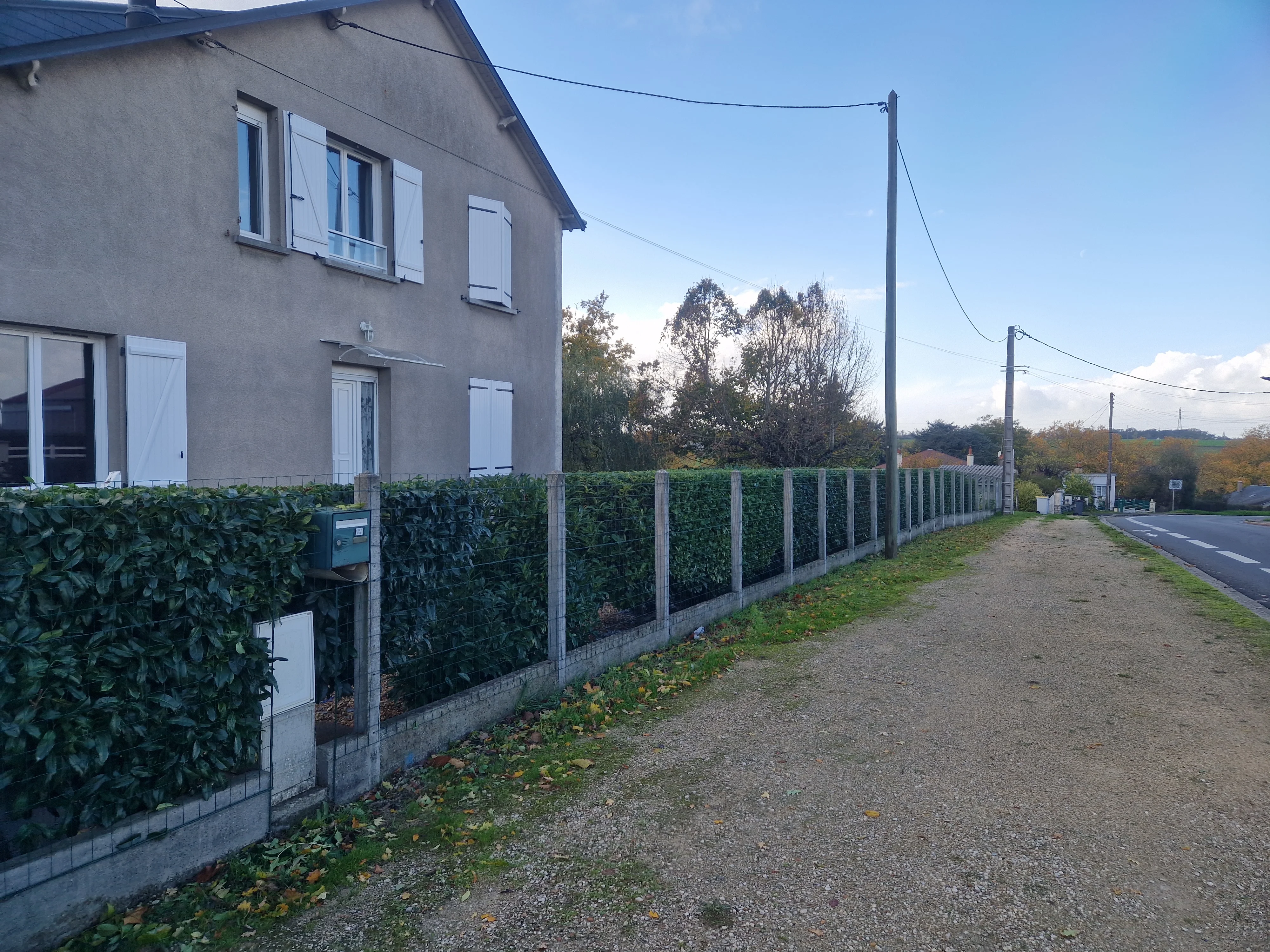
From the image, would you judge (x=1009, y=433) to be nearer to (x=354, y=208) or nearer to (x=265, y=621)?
(x=354, y=208)

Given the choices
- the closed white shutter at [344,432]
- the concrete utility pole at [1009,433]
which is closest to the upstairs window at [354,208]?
the closed white shutter at [344,432]

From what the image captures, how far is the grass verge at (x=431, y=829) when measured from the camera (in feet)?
9.30

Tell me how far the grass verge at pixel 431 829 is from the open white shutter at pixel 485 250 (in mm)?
7397

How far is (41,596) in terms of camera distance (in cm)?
263

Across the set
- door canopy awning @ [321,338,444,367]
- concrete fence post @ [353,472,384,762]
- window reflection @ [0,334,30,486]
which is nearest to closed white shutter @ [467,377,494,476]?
door canopy awning @ [321,338,444,367]

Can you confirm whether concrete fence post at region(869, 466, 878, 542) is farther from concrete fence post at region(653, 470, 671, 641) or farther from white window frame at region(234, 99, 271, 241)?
white window frame at region(234, 99, 271, 241)

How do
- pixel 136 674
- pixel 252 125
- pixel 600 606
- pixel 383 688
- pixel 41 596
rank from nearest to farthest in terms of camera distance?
pixel 41 596 < pixel 136 674 < pixel 383 688 < pixel 600 606 < pixel 252 125

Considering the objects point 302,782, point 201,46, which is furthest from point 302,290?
point 302,782

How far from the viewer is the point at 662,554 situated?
716 centimetres

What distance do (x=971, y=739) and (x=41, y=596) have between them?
4.77 meters

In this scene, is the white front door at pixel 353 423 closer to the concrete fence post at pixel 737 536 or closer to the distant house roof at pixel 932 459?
the concrete fence post at pixel 737 536

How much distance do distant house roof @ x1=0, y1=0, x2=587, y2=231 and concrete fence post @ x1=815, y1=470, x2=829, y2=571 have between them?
29.0 ft

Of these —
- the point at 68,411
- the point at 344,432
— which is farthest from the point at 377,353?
the point at 68,411

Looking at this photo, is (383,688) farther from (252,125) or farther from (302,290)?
(252,125)
